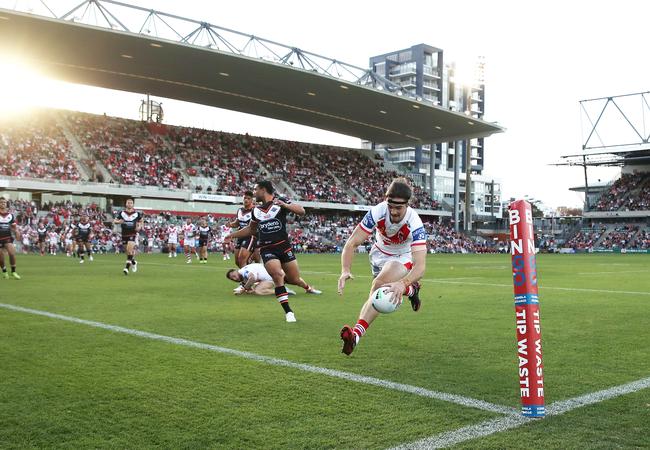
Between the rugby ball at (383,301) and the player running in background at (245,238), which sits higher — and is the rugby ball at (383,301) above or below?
below

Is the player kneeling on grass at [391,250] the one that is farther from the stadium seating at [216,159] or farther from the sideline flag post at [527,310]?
the stadium seating at [216,159]

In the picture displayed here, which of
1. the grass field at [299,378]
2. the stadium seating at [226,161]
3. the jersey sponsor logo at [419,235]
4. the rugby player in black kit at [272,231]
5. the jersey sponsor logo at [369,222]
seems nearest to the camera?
the grass field at [299,378]

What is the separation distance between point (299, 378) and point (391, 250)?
212 centimetres

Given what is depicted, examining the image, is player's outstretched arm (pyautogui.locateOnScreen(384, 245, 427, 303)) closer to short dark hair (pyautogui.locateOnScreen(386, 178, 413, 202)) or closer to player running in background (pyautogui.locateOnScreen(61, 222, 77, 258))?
short dark hair (pyautogui.locateOnScreen(386, 178, 413, 202))

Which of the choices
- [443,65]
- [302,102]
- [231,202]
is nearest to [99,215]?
[231,202]

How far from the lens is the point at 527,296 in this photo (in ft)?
13.3

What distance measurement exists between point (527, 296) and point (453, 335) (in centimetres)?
372

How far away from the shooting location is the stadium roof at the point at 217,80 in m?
37.9

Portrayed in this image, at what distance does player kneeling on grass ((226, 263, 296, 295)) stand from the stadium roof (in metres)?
28.9

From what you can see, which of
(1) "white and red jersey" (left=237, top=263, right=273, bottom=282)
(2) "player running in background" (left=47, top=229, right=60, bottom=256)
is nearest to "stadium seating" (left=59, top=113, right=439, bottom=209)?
(2) "player running in background" (left=47, top=229, right=60, bottom=256)

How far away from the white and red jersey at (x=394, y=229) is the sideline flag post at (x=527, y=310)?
76.1 inches

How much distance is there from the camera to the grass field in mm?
3771

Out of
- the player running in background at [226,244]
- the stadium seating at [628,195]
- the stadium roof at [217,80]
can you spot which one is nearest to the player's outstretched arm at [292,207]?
the player running in background at [226,244]

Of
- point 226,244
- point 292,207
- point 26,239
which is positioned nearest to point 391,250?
point 292,207
